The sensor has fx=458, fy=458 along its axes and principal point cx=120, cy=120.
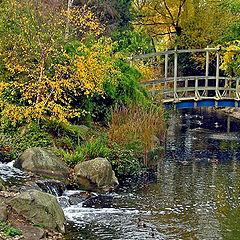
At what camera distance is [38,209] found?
7.60 metres

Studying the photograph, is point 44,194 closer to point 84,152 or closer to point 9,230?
point 9,230

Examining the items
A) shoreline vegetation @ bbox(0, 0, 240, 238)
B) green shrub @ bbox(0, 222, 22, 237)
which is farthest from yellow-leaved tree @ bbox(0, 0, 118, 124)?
green shrub @ bbox(0, 222, 22, 237)

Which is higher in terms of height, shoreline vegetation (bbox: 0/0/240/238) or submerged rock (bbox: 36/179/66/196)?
shoreline vegetation (bbox: 0/0/240/238)

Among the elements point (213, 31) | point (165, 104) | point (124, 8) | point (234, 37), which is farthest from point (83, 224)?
point (213, 31)

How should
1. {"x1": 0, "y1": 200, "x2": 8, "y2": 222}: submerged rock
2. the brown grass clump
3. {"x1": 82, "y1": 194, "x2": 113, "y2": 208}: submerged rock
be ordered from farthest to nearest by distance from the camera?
the brown grass clump → {"x1": 82, "y1": 194, "x2": 113, "y2": 208}: submerged rock → {"x1": 0, "y1": 200, "x2": 8, "y2": 222}: submerged rock

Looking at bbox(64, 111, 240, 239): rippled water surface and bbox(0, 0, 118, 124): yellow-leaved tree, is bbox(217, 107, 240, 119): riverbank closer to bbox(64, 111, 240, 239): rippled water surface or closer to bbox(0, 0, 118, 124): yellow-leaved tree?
bbox(64, 111, 240, 239): rippled water surface

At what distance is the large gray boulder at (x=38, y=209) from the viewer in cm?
754

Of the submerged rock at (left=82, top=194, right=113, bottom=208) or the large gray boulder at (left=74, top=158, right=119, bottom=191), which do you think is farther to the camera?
the large gray boulder at (left=74, top=158, right=119, bottom=191)

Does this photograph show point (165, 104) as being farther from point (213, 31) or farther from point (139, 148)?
point (213, 31)

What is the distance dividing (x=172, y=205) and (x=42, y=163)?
3.08 metres

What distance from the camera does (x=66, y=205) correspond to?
30.5 feet

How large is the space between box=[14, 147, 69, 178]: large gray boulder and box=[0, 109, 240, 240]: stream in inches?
10.5

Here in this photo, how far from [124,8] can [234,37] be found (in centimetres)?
680

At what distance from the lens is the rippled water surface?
8.02 metres
